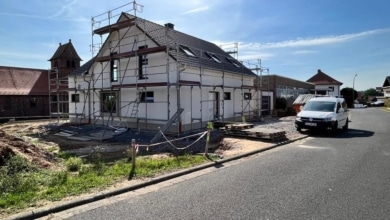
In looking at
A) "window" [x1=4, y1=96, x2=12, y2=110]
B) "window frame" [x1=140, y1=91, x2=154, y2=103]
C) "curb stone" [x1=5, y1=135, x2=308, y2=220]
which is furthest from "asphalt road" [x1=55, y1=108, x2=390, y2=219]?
"window" [x1=4, y1=96, x2=12, y2=110]

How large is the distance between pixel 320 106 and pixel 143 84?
9.96 metres

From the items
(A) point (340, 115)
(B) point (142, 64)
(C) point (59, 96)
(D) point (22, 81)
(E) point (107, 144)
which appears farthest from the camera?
(D) point (22, 81)

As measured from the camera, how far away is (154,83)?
1599 cm

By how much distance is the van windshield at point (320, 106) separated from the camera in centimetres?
1602

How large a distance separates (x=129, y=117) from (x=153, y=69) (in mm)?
3231

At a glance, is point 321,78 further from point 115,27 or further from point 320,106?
point 115,27

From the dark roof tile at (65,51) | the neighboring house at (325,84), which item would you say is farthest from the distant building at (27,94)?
the neighboring house at (325,84)

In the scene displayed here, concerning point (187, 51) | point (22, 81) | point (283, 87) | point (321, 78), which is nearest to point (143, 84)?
point (187, 51)

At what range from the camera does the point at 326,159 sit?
915cm

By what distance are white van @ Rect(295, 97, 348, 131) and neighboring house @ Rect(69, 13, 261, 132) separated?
5.39m

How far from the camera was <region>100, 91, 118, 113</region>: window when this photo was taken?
779 inches

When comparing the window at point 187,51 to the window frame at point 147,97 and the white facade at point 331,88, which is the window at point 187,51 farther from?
the white facade at point 331,88

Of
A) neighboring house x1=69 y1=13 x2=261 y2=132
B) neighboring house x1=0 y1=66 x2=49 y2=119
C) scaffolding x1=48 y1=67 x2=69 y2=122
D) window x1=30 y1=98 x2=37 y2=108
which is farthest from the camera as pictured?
window x1=30 y1=98 x2=37 y2=108

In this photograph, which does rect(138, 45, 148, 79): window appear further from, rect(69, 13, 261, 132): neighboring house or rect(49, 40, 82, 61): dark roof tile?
rect(49, 40, 82, 61): dark roof tile
